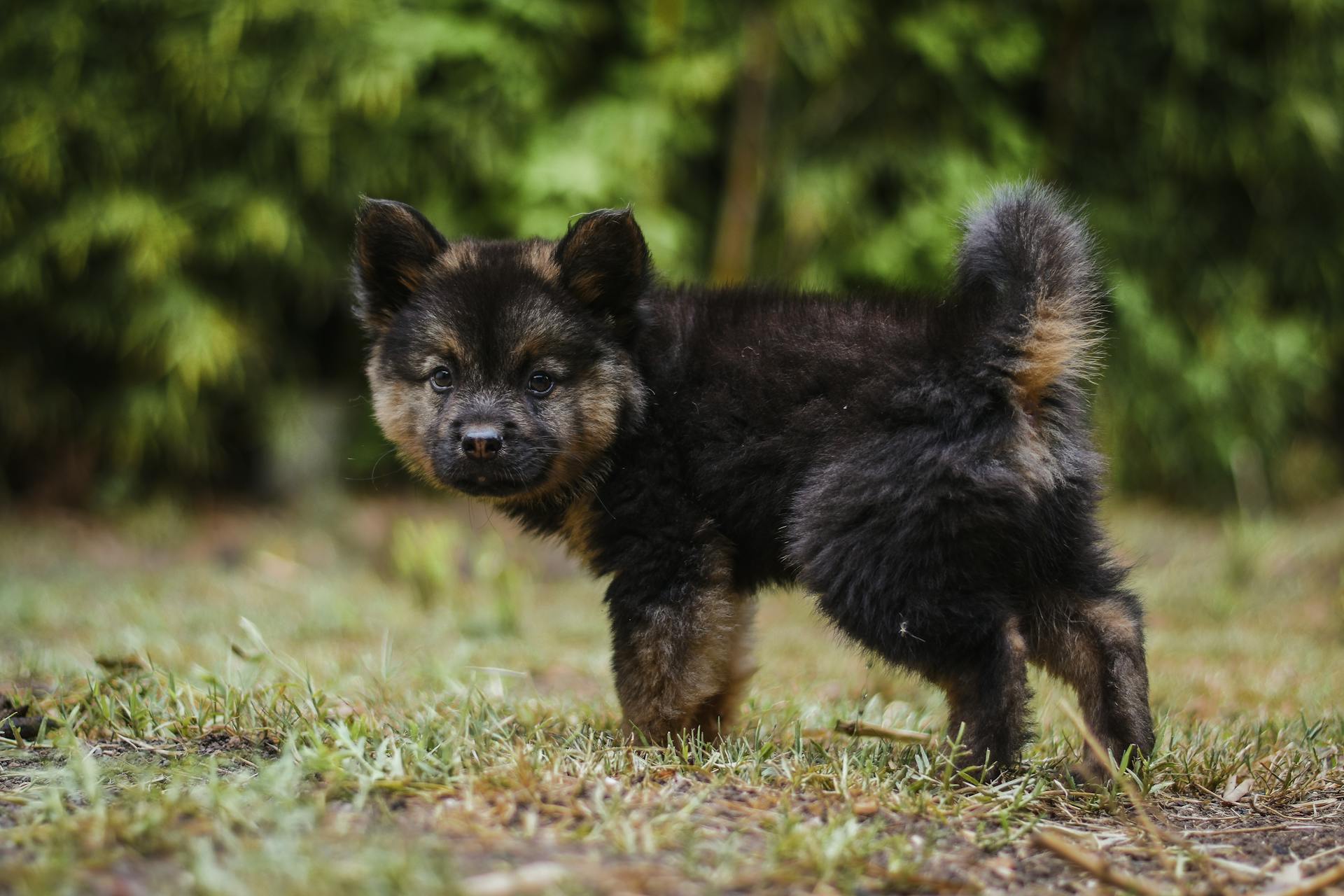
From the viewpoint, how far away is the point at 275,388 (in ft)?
32.8

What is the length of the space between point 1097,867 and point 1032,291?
5.18 ft

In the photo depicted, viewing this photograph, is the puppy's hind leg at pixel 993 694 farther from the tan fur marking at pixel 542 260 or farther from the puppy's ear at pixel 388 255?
the puppy's ear at pixel 388 255

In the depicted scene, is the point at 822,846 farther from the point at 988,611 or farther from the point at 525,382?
the point at 525,382

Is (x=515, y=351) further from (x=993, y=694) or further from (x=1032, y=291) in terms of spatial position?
(x=993, y=694)

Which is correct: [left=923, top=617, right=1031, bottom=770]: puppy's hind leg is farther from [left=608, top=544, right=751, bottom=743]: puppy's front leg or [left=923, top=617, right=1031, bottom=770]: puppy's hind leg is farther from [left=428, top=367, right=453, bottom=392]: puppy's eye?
[left=428, top=367, right=453, bottom=392]: puppy's eye

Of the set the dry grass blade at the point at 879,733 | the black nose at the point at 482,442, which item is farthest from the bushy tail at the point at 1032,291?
the black nose at the point at 482,442

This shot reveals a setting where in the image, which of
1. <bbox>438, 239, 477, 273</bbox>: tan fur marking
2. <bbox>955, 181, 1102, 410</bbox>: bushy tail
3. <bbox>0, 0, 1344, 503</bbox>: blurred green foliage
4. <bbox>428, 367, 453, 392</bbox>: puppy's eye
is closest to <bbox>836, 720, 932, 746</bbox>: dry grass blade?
<bbox>955, 181, 1102, 410</bbox>: bushy tail

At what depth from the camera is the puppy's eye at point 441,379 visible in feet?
13.7

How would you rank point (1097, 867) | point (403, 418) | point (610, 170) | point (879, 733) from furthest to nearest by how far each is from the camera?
1. point (610, 170)
2. point (403, 418)
3. point (879, 733)
4. point (1097, 867)

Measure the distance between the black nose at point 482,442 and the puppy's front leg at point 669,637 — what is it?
0.60 metres

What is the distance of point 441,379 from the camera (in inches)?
165

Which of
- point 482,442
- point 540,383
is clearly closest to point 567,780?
point 482,442

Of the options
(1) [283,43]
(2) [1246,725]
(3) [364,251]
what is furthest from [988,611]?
(1) [283,43]

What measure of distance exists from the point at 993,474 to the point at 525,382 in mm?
1647
